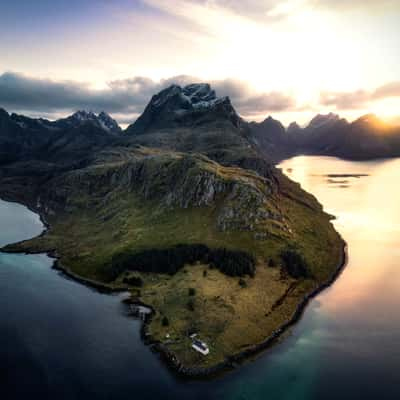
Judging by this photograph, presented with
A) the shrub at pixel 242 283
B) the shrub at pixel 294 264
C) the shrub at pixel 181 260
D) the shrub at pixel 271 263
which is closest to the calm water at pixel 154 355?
the shrub at pixel 294 264

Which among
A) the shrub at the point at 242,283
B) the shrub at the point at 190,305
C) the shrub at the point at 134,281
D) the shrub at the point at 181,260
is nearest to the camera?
the shrub at the point at 190,305

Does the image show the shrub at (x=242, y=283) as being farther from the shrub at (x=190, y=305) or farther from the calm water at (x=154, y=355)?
the calm water at (x=154, y=355)

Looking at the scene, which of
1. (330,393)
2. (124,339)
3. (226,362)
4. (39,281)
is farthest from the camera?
(39,281)

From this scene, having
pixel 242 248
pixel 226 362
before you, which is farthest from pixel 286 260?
pixel 226 362

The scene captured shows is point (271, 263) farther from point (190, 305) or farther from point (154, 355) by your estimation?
point (154, 355)

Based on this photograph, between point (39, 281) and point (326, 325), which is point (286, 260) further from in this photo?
point (39, 281)

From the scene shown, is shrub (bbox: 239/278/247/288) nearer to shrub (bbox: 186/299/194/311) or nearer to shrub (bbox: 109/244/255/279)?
shrub (bbox: 109/244/255/279)

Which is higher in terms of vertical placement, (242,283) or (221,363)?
(242,283)

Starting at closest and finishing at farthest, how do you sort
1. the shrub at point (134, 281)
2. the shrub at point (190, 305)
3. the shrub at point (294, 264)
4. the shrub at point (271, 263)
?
the shrub at point (190, 305) → the shrub at point (134, 281) → the shrub at point (294, 264) → the shrub at point (271, 263)

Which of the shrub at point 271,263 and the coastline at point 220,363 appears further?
the shrub at point 271,263

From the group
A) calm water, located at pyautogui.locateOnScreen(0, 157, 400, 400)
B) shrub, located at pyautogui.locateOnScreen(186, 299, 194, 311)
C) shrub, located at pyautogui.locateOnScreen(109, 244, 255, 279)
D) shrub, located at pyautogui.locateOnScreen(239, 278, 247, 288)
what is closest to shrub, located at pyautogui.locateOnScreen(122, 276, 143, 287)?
shrub, located at pyautogui.locateOnScreen(109, 244, 255, 279)

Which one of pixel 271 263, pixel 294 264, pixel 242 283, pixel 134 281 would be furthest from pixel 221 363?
pixel 294 264
